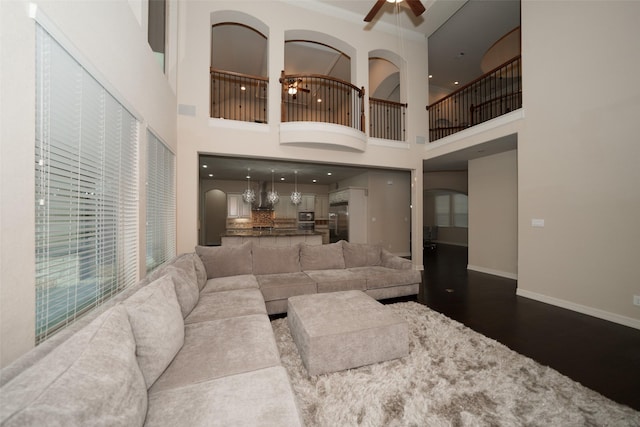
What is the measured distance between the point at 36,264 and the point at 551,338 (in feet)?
14.0

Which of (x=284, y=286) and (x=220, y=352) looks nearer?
(x=220, y=352)

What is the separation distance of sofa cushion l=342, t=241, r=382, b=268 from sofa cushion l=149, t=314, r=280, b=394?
92.5 inches

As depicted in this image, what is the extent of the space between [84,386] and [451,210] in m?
12.0

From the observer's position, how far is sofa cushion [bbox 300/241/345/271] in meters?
3.92

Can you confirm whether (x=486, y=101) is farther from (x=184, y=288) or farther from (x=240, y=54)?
(x=184, y=288)

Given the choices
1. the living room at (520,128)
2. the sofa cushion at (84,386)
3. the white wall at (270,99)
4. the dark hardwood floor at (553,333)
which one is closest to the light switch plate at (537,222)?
the living room at (520,128)

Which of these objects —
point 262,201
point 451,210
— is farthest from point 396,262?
point 451,210

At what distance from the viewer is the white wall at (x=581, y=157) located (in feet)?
9.66

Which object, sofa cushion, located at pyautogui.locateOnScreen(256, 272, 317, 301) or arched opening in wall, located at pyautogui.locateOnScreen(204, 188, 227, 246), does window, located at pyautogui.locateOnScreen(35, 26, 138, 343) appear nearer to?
sofa cushion, located at pyautogui.locateOnScreen(256, 272, 317, 301)

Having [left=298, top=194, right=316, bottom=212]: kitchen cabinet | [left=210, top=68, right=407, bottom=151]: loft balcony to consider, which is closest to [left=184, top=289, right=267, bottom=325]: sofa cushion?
[left=210, top=68, right=407, bottom=151]: loft balcony

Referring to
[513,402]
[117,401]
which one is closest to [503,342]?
[513,402]

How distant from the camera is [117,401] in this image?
840mm

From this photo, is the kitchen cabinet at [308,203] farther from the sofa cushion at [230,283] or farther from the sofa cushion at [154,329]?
the sofa cushion at [154,329]

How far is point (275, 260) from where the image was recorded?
12.4 ft
